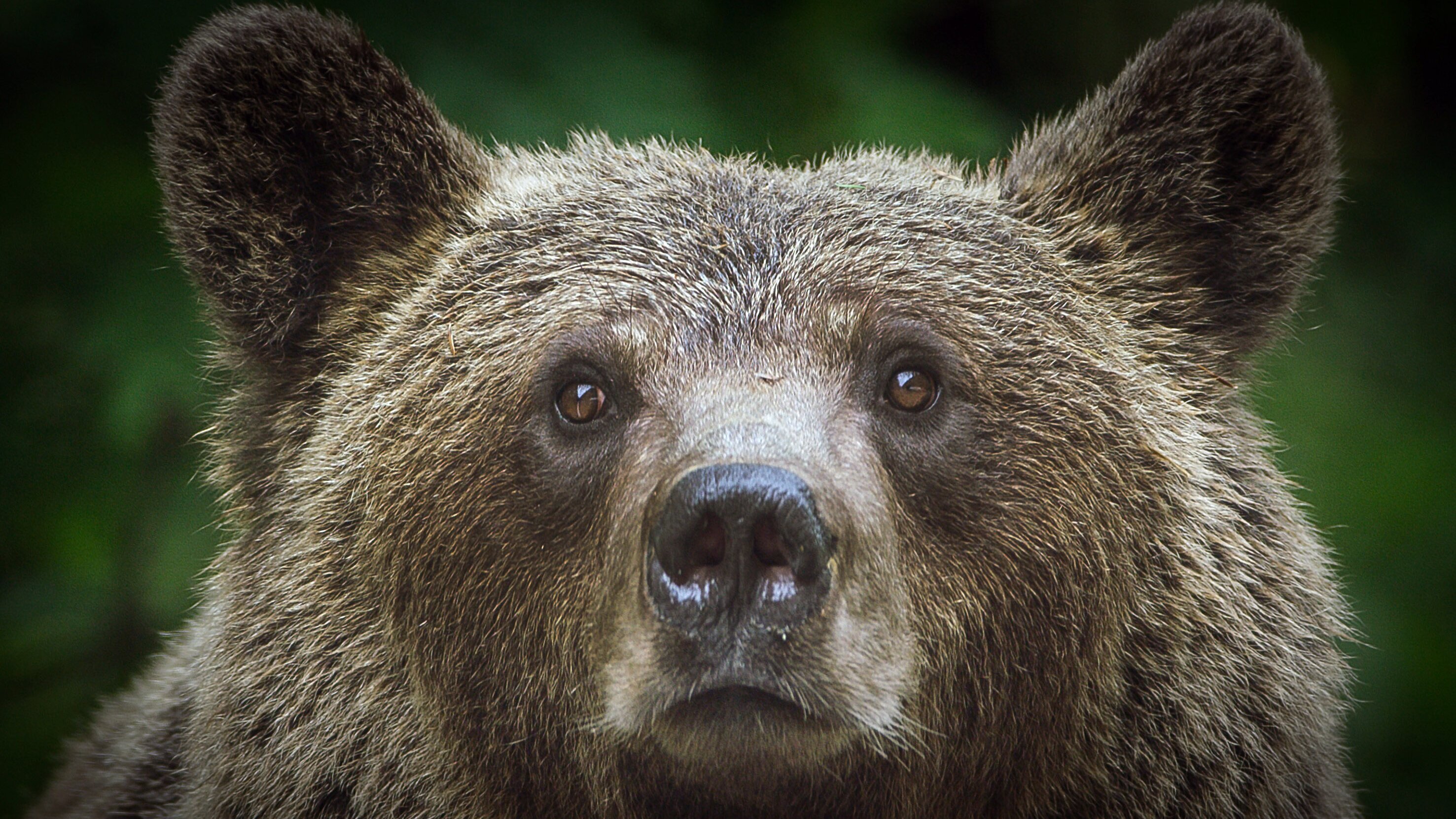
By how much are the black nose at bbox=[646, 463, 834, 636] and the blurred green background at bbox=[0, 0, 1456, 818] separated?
8.54 ft

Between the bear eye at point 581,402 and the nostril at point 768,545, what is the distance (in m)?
0.72

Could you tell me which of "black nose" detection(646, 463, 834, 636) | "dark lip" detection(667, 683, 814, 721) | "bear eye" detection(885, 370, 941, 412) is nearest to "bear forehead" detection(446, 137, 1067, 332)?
"bear eye" detection(885, 370, 941, 412)

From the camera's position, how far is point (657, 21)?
5.16 m

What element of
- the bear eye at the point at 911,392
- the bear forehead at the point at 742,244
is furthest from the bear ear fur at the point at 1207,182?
the bear eye at the point at 911,392

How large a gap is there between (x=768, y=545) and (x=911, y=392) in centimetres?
77

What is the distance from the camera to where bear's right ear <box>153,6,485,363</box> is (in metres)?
3.32

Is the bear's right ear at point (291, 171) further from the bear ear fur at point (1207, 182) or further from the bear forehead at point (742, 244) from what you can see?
the bear ear fur at point (1207, 182)

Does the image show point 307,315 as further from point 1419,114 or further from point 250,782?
point 1419,114

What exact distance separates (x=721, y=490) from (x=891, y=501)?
614 millimetres

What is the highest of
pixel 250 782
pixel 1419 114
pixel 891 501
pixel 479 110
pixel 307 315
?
pixel 1419 114

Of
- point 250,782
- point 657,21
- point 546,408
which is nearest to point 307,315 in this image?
point 546,408

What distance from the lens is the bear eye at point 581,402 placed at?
2945 millimetres

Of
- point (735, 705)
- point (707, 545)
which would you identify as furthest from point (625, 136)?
point (735, 705)

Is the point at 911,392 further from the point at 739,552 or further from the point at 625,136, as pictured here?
the point at 625,136
